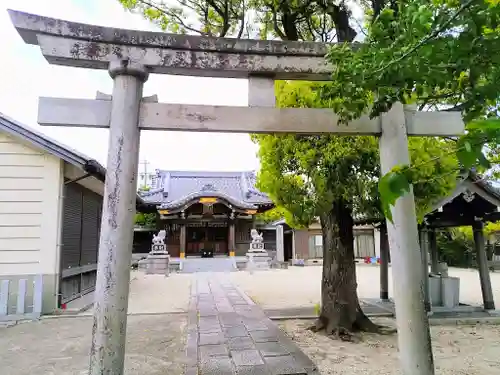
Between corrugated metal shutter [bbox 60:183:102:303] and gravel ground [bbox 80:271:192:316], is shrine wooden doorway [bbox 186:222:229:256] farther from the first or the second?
corrugated metal shutter [bbox 60:183:102:303]

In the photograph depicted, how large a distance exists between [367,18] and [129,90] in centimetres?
612

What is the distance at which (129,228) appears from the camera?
331 centimetres

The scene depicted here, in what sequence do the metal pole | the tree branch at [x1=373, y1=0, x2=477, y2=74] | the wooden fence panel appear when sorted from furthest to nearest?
the wooden fence panel
the metal pole
the tree branch at [x1=373, y1=0, x2=477, y2=74]

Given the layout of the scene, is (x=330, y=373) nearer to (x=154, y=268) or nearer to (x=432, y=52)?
(x=432, y=52)

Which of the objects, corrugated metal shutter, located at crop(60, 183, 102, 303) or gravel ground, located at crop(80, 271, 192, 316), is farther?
corrugated metal shutter, located at crop(60, 183, 102, 303)

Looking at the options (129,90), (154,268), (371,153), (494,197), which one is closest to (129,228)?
(129,90)

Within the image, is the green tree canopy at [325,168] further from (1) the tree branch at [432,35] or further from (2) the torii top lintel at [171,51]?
(1) the tree branch at [432,35]

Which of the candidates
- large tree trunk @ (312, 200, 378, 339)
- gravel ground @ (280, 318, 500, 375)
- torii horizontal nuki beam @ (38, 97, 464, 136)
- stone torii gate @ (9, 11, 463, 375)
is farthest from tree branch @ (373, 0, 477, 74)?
large tree trunk @ (312, 200, 378, 339)

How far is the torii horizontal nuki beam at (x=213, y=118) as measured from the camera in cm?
335

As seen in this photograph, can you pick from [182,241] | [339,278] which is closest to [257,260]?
[182,241]

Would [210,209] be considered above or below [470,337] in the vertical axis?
above

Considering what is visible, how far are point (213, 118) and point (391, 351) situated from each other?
4068mm

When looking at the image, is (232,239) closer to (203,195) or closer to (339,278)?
(203,195)

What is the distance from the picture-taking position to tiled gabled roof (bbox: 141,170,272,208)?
953 inches
